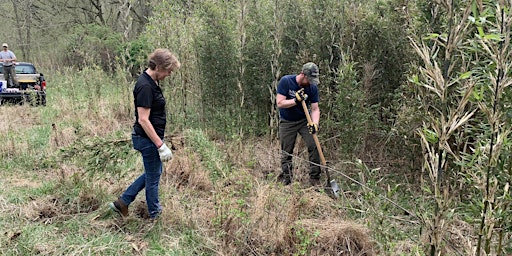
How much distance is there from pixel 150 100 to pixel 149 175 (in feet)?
2.16

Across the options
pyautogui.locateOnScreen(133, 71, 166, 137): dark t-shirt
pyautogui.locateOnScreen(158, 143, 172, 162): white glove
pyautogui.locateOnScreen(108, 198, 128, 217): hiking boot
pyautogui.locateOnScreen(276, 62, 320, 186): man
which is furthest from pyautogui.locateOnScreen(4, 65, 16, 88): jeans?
pyautogui.locateOnScreen(158, 143, 172, 162): white glove

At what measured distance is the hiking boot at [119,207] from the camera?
343 cm

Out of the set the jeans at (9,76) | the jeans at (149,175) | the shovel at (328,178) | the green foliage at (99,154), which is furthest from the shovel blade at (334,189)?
the jeans at (9,76)

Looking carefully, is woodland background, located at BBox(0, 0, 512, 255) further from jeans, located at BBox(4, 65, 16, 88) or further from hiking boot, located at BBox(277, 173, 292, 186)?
jeans, located at BBox(4, 65, 16, 88)

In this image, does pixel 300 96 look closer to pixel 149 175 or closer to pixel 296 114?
pixel 296 114

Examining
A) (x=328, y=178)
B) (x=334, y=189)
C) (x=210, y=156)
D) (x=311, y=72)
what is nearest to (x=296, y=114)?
(x=311, y=72)

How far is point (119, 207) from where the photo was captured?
3439 mm

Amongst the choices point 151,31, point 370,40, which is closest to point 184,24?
point 151,31

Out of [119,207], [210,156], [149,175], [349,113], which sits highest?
[349,113]

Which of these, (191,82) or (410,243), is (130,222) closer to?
(410,243)

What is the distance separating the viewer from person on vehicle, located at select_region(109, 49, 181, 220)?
10.1ft

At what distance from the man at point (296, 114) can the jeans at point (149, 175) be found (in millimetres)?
1446

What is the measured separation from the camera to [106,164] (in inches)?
150

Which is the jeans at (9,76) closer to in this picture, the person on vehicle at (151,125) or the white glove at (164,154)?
the person on vehicle at (151,125)
